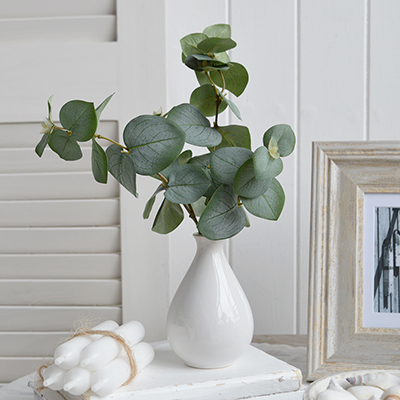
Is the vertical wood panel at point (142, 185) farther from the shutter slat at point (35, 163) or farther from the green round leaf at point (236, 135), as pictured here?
the green round leaf at point (236, 135)

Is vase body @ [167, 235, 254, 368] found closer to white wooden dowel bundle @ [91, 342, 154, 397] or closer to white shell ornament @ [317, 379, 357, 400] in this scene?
white wooden dowel bundle @ [91, 342, 154, 397]

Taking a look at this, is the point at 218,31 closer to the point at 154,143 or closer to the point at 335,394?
the point at 154,143

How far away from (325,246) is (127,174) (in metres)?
0.37

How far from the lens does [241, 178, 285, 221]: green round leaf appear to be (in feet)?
2.09

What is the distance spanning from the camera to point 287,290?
3.25 feet

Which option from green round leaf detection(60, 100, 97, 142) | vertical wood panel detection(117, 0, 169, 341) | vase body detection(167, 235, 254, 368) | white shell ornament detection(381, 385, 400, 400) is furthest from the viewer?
vertical wood panel detection(117, 0, 169, 341)

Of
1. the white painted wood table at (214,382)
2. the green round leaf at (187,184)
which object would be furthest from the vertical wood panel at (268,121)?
the green round leaf at (187,184)

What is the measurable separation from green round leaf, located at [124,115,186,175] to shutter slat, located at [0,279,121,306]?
1.53 ft

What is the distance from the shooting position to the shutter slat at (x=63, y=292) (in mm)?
976

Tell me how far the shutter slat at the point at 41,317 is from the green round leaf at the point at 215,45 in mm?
588

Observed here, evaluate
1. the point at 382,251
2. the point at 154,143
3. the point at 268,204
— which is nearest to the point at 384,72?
the point at 382,251

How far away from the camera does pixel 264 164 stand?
23.3 inches

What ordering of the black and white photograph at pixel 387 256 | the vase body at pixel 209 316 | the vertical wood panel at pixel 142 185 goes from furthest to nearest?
the vertical wood panel at pixel 142 185 → the black and white photograph at pixel 387 256 → the vase body at pixel 209 316

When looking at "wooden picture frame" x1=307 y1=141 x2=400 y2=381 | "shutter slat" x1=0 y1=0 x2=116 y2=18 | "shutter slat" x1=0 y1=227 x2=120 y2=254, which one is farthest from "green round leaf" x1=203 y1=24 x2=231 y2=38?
"shutter slat" x1=0 y1=227 x2=120 y2=254
